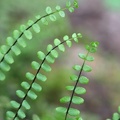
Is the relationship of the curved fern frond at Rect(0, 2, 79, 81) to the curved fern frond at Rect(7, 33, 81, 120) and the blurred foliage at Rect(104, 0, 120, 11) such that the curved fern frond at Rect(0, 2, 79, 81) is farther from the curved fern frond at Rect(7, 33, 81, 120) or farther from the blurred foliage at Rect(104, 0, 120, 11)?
the blurred foliage at Rect(104, 0, 120, 11)

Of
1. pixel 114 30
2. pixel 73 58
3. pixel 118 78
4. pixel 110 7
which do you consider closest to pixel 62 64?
pixel 73 58

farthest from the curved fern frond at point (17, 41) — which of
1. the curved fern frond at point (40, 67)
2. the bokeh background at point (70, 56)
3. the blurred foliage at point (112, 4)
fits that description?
the blurred foliage at point (112, 4)

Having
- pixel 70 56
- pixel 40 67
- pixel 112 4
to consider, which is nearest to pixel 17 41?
pixel 40 67

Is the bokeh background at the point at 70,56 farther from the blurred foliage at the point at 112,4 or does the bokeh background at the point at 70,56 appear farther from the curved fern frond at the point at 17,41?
the curved fern frond at the point at 17,41

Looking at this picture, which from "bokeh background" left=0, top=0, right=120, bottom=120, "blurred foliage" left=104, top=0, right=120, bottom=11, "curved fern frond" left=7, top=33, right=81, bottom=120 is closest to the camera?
"curved fern frond" left=7, top=33, right=81, bottom=120

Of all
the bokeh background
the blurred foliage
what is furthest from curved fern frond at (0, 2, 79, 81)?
the blurred foliage

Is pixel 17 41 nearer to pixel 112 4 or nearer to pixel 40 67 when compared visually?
pixel 40 67

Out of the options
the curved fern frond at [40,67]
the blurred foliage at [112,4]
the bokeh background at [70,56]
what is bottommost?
the curved fern frond at [40,67]

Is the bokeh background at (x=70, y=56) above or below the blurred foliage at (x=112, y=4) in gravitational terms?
below

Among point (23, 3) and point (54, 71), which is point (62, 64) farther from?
point (23, 3)
